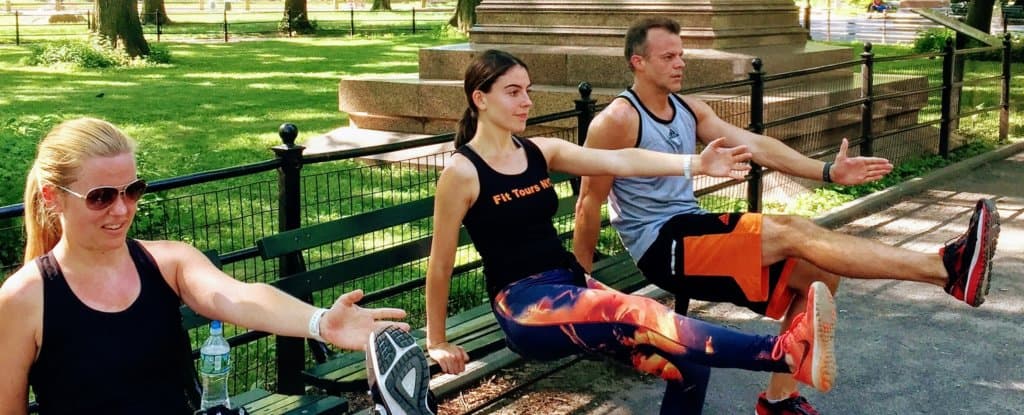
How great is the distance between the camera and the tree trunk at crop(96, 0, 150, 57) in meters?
24.2

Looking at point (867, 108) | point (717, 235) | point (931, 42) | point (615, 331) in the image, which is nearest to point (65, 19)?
point (931, 42)

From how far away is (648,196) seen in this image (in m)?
5.03

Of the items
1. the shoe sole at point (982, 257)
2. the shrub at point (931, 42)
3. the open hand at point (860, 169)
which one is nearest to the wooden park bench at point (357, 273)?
the open hand at point (860, 169)

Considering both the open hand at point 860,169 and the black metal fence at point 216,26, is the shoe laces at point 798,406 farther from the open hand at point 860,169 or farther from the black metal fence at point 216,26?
the black metal fence at point 216,26

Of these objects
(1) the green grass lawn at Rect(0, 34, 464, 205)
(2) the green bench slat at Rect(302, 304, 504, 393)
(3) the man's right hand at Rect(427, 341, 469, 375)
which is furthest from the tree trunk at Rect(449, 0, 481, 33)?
(3) the man's right hand at Rect(427, 341, 469, 375)

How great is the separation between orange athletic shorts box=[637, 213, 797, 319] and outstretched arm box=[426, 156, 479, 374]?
1009 millimetres

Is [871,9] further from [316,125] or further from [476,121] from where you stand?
[476,121]

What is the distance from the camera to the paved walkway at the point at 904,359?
520 centimetres

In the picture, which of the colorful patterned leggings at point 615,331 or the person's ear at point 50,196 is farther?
the colorful patterned leggings at point 615,331

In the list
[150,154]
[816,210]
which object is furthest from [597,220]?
[150,154]

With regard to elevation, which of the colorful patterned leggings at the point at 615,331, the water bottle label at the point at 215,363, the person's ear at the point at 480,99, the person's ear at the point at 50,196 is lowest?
the colorful patterned leggings at the point at 615,331

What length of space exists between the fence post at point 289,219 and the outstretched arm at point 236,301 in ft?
3.97

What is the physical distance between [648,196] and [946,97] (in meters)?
7.50

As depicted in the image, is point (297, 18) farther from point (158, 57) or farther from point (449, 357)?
point (449, 357)
